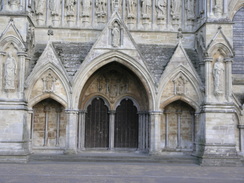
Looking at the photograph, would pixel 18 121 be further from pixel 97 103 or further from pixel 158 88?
pixel 158 88

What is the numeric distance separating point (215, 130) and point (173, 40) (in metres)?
5.32

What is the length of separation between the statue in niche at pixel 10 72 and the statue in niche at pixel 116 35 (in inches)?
192

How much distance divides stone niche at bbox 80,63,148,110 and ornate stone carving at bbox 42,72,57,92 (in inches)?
86.2

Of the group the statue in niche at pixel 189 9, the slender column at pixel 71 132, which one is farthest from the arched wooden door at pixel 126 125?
the statue in niche at pixel 189 9

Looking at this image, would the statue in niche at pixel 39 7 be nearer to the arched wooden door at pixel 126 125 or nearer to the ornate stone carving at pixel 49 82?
the ornate stone carving at pixel 49 82

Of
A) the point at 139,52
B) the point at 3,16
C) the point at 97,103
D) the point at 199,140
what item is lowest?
the point at 199,140

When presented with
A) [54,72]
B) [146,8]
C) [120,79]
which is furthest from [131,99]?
[146,8]

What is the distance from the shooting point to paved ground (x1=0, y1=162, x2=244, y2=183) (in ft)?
38.2

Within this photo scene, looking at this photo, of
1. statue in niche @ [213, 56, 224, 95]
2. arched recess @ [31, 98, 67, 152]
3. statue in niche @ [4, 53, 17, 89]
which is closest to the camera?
statue in niche @ [4, 53, 17, 89]

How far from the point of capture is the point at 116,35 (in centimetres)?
1755

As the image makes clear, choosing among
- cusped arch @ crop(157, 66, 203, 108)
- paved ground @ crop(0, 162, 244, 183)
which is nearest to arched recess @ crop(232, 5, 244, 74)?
cusped arch @ crop(157, 66, 203, 108)

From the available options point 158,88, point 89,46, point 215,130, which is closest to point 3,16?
point 89,46

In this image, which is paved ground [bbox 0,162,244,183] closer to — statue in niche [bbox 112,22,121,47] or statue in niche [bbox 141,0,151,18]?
statue in niche [bbox 112,22,121,47]

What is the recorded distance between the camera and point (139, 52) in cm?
1745
